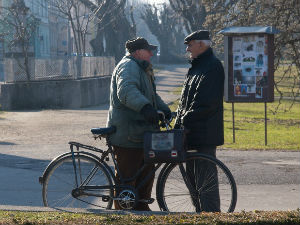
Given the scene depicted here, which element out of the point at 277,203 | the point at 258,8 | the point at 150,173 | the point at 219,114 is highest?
the point at 258,8

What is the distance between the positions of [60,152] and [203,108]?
5.68 meters

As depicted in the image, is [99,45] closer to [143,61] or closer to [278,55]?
[278,55]

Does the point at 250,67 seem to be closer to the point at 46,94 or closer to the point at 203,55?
the point at 203,55

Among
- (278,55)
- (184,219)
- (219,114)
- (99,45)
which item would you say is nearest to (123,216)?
(184,219)

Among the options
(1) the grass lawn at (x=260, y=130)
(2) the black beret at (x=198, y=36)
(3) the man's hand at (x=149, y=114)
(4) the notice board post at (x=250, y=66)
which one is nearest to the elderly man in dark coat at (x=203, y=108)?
(2) the black beret at (x=198, y=36)

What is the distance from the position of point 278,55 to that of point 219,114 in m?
10.5

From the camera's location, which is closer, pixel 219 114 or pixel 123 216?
pixel 123 216

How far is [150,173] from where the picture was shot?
6.10 meters

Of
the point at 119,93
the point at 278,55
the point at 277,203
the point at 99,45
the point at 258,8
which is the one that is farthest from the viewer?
the point at 99,45

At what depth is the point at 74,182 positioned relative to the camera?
623 cm

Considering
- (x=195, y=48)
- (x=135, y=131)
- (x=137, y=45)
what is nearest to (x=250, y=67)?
(x=195, y=48)

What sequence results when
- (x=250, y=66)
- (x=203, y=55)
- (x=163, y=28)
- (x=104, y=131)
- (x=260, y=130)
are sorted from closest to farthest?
(x=104, y=131), (x=203, y=55), (x=250, y=66), (x=260, y=130), (x=163, y=28)

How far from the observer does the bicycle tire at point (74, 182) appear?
6.09 m

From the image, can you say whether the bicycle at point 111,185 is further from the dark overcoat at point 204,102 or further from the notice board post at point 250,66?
the notice board post at point 250,66
